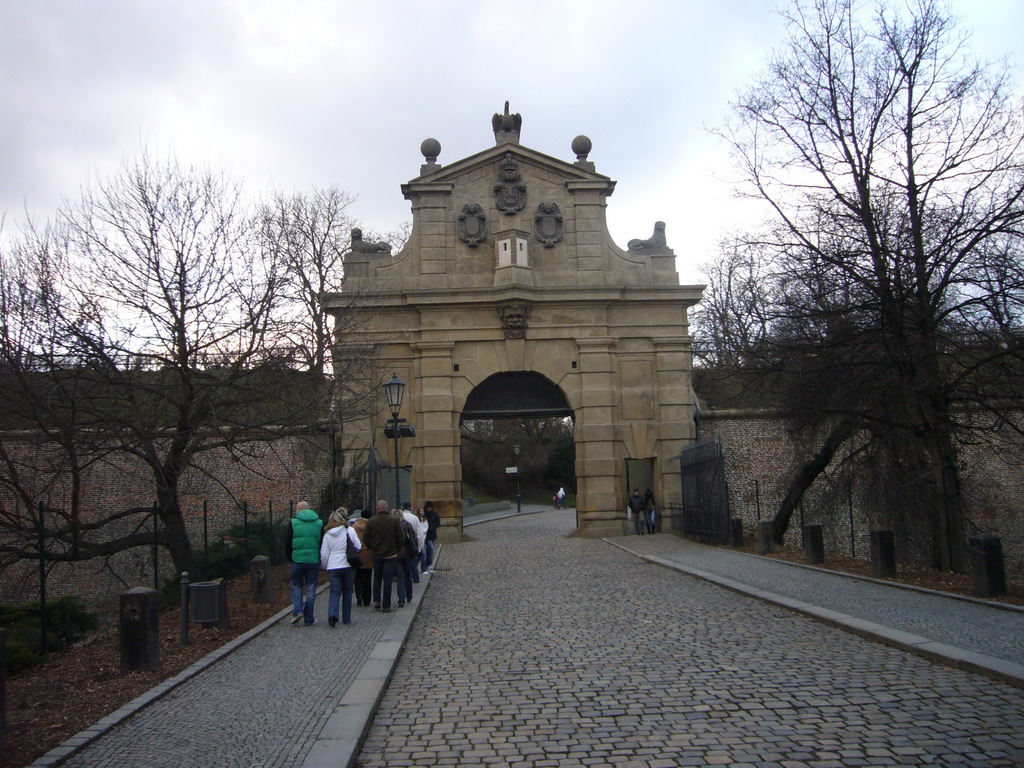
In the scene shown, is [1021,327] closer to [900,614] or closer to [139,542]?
[900,614]

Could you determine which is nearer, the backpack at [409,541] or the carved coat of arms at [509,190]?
the backpack at [409,541]

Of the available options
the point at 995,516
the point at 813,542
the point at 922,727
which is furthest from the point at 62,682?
the point at 995,516

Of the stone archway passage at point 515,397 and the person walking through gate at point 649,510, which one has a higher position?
the stone archway passage at point 515,397

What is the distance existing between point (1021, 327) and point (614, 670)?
9.88 meters

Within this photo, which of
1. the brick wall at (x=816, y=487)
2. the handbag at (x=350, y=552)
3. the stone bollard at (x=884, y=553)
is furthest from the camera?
the brick wall at (x=816, y=487)

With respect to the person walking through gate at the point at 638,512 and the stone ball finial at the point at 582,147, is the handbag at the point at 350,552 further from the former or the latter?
the stone ball finial at the point at 582,147

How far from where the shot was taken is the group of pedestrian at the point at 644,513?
27.5m

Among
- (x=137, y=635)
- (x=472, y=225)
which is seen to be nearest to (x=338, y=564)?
(x=137, y=635)

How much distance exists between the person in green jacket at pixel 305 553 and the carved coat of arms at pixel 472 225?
1708 centimetres

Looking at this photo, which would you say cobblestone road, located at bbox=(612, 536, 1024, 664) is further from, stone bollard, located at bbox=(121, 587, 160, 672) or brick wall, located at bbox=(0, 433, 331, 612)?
brick wall, located at bbox=(0, 433, 331, 612)

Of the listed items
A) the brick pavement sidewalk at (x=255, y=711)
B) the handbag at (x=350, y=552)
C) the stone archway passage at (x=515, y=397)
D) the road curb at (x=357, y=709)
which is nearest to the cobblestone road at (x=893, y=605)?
the road curb at (x=357, y=709)

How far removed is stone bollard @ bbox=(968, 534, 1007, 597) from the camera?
1260 cm

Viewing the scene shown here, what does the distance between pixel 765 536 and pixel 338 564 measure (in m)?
11.5

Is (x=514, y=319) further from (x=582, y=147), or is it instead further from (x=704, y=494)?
(x=704, y=494)
